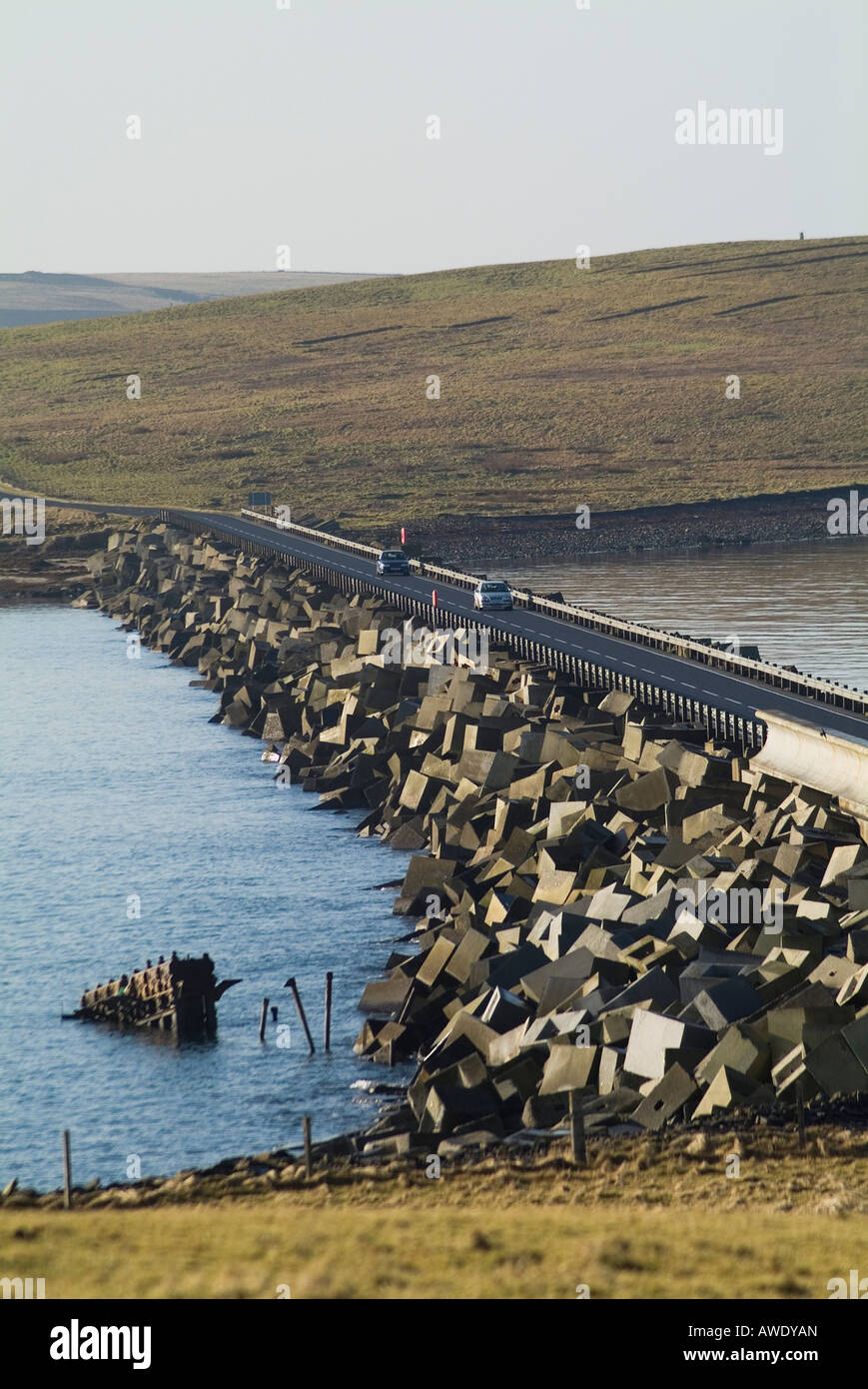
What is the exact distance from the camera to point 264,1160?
898 inches

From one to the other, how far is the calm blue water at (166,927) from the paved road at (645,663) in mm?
9855

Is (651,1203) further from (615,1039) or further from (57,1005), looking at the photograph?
(57,1005)

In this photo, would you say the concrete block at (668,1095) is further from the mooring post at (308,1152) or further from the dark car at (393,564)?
the dark car at (393,564)

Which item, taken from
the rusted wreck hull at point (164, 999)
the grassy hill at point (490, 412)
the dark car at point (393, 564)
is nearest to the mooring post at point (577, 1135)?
the rusted wreck hull at point (164, 999)

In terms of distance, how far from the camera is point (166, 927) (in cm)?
3678

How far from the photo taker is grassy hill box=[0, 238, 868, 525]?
13750 cm

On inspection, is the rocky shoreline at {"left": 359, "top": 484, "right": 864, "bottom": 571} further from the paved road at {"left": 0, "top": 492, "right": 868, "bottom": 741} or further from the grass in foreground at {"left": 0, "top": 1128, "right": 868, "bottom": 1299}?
the grass in foreground at {"left": 0, "top": 1128, "right": 868, "bottom": 1299}

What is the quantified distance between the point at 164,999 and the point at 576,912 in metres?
7.05

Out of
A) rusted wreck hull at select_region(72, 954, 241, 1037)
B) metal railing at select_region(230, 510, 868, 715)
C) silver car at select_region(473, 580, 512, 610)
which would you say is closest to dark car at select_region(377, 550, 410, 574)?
metal railing at select_region(230, 510, 868, 715)

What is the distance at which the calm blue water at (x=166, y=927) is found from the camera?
26.5m

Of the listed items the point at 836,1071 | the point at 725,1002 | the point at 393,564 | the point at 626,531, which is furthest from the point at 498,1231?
the point at 626,531

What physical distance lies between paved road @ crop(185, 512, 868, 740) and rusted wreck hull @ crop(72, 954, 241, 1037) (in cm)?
1427

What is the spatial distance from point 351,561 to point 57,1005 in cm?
5980
